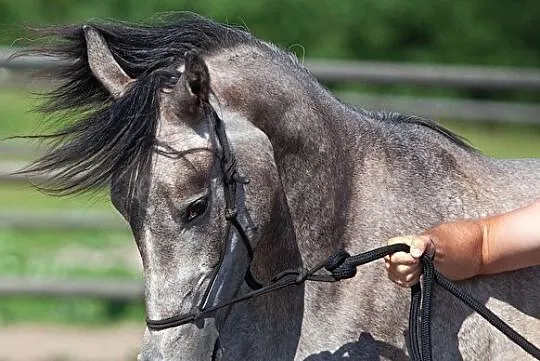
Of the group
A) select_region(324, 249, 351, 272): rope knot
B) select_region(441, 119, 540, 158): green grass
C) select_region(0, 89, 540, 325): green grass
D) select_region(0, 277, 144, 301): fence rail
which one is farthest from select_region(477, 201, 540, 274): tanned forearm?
select_region(441, 119, 540, 158): green grass

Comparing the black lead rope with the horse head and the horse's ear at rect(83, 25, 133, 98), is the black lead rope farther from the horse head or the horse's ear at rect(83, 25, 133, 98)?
the horse's ear at rect(83, 25, 133, 98)

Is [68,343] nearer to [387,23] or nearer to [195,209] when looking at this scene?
[195,209]

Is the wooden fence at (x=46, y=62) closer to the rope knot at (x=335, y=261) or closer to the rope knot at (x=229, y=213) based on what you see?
the rope knot at (x=335, y=261)

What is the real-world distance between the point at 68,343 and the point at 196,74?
4.27 m

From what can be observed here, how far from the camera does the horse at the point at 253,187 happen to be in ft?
8.32

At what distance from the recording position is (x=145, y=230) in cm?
254

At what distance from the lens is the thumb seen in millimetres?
2617

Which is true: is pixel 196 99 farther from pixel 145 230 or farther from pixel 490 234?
pixel 490 234

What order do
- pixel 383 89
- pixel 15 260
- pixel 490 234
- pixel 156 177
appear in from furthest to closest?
pixel 383 89, pixel 15 260, pixel 490 234, pixel 156 177

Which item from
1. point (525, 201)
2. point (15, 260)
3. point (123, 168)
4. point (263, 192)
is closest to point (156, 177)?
point (123, 168)

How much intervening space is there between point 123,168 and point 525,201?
3.51 ft

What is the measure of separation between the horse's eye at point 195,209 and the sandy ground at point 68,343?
12.3 ft

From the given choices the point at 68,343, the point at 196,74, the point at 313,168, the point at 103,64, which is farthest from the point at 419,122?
the point at 68,343

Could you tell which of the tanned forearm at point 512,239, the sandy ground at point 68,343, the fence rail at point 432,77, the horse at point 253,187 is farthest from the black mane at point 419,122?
the fence rail at point 432,77
